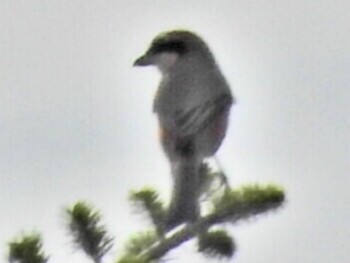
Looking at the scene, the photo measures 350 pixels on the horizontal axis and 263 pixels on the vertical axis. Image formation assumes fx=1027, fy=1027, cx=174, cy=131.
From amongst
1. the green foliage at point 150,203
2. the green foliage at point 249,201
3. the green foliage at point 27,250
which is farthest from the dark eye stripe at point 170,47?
the green foliage at point 27,250

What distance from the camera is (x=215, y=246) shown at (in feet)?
11.2

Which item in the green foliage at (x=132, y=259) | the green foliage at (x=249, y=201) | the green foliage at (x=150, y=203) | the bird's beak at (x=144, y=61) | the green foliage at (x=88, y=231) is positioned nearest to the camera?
the green foliage at (x=132, y=259)

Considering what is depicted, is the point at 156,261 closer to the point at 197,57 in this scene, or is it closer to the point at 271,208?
the point at 271,208

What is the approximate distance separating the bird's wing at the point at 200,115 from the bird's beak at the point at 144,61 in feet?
1.44

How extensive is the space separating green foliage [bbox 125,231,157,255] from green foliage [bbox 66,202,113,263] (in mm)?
140

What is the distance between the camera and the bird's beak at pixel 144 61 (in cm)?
539

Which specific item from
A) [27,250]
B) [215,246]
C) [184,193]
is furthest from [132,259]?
[184,193]

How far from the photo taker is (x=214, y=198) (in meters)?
3.55

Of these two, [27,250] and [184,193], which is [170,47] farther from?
[27,250]

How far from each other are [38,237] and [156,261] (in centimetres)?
34

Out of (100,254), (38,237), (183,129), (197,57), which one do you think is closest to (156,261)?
(100,254)

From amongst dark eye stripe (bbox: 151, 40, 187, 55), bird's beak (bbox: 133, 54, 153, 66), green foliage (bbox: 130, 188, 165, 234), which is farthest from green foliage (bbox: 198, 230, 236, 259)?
dark eye stripe (bbox: 151, 40, 187, 55)

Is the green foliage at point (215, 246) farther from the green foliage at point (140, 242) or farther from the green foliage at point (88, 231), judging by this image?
the green foliage at point (88, 231)

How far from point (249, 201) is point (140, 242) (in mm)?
396
